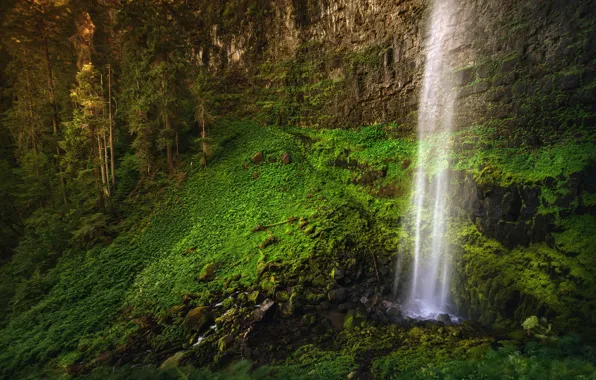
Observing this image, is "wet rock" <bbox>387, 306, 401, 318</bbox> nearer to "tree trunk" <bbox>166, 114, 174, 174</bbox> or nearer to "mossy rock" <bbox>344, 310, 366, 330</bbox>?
"mossy rock" <bbox>344, 310, 366, 330</bbox>

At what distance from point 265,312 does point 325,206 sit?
22.4 feet

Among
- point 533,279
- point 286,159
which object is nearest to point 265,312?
point 533,279

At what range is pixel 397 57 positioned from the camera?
57.1 ft

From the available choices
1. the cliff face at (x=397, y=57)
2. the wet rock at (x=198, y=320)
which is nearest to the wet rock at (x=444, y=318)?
the wet rock at (x=198, y=320)

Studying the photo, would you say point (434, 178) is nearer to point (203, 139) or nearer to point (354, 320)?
point (354, 320)

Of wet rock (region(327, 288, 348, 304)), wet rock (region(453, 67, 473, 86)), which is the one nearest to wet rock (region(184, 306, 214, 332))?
wet rock (region(327, 288, 348, 304))

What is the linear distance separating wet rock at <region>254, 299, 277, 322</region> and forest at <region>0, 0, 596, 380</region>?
5 centimetres

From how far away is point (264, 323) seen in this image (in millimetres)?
9461

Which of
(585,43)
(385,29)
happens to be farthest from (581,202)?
(385,29)

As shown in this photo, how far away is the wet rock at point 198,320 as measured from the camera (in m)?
9.63

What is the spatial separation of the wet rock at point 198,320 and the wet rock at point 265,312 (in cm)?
176

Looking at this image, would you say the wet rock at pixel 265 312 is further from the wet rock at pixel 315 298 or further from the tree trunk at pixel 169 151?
the tree trunk at pixel 169 151

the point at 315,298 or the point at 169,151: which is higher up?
the point at 169,151

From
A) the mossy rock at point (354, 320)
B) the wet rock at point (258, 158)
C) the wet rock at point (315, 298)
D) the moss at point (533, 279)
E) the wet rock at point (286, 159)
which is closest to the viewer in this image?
the moss at point (533, 279)
